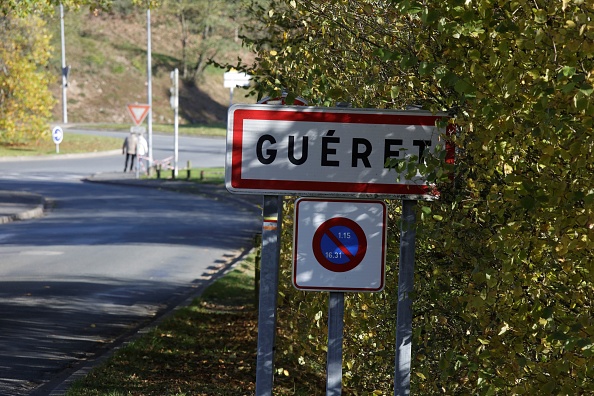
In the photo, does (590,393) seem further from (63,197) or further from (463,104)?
(63,197)

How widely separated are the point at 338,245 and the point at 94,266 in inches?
477

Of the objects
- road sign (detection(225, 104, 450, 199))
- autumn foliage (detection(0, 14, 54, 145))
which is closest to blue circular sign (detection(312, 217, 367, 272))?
road sign (detection(225, 104, 450, 199))

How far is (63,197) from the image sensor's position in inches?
1147

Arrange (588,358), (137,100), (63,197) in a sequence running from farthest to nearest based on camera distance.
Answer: (137,100), (63,197), (588,358)

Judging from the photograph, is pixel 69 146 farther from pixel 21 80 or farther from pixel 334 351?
pixel 334 351

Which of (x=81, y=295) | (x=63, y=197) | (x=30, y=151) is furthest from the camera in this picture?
(x=30, y=151)

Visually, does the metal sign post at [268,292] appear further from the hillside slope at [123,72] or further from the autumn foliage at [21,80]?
the hillside slope at [123,72]

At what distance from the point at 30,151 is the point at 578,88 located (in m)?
45.0

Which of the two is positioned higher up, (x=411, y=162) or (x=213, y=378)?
(x=411, y=162)

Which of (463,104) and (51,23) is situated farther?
(51,23)

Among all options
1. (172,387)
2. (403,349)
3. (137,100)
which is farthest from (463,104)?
(137,100)

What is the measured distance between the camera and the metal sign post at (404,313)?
435cm

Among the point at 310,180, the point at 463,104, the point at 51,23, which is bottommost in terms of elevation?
the point at 310,180

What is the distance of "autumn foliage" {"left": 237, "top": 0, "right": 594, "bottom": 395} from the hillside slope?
61441mm
